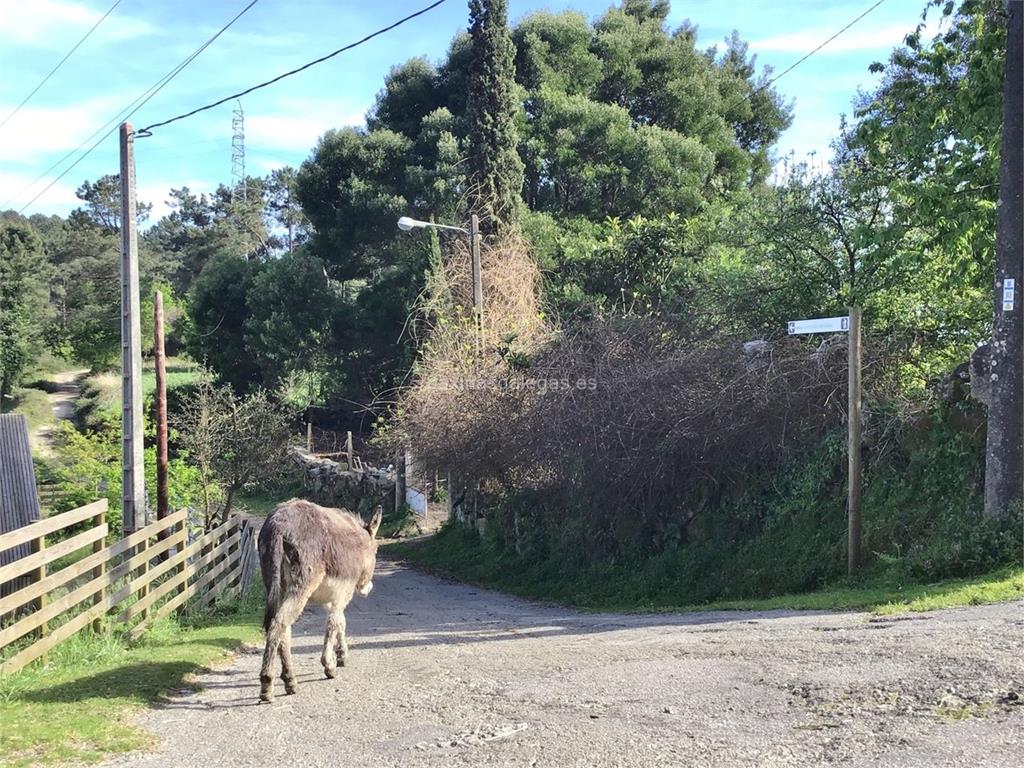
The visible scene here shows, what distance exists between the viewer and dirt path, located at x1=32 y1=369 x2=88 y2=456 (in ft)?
163

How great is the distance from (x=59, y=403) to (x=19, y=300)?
7147 millimetres

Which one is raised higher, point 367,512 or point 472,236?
point 472,236

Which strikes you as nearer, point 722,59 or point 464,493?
point 464,493

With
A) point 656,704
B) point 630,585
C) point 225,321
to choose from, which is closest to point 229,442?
point 225,321

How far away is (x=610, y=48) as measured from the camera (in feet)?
139

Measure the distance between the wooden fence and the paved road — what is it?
162cm

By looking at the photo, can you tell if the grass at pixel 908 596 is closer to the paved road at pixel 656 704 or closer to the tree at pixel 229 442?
the paved road at pixel 656 704

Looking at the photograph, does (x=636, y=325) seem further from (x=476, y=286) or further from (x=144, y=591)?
(x=144, y=591)

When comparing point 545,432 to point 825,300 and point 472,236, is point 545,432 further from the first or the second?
point 472,236

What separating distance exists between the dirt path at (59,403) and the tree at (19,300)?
328cm

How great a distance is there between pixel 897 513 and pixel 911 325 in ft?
14.5

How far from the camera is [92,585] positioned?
29.8 feet

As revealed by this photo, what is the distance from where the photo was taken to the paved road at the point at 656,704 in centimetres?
495

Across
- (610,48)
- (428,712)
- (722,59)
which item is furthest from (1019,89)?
(722,59)
